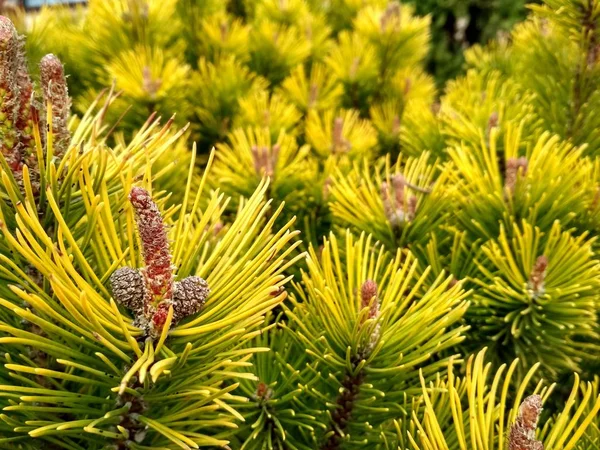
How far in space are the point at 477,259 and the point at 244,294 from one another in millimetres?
265

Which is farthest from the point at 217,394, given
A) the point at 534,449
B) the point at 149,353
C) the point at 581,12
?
the point at 581,12

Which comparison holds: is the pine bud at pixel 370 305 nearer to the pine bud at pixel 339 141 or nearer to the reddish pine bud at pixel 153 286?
the reddish pine bud at pixel 153 286

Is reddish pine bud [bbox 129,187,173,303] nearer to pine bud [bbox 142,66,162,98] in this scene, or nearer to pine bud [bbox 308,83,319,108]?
pine bud [bbox 142,66,162,98]

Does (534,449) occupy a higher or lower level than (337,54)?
lower

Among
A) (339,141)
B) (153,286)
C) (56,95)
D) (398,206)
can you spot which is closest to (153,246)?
(153,286)

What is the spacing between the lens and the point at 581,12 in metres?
0.56

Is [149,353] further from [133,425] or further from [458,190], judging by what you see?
[458,190]

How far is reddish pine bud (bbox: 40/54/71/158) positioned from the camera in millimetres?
314

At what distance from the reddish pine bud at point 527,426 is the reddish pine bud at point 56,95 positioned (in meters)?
0.28

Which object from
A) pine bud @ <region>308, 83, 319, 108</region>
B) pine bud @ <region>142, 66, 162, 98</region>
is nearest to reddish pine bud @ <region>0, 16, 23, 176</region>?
pine bud @ <region>142, 66, 162, 98</region>

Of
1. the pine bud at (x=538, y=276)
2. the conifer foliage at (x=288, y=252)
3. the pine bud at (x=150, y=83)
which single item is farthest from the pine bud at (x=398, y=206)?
the pine bud at (x=150, y=83)

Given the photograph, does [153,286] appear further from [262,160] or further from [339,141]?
[339,141]

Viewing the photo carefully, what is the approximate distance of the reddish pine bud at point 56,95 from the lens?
314 mm

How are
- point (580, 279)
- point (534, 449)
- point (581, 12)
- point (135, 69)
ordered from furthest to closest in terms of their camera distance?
point (135, 69) → point (581, 12) → point (580, 279) → point (534, 449)
